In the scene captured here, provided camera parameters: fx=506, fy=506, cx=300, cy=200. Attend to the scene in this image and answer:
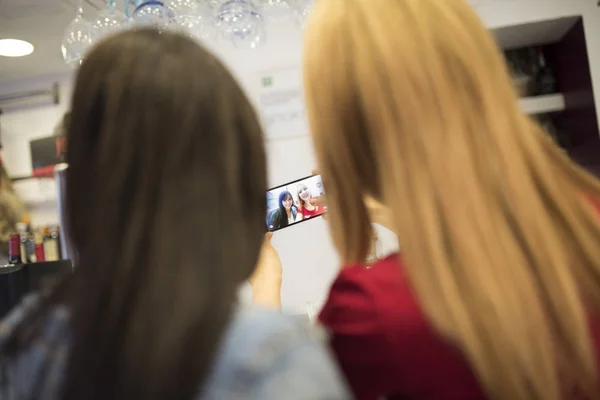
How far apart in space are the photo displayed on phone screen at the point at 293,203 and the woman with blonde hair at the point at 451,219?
0.49 m

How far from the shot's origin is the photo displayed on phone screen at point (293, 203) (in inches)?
39.1

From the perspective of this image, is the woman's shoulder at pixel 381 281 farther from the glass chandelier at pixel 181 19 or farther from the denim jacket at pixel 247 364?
the glass chandelier at pixel 181 19

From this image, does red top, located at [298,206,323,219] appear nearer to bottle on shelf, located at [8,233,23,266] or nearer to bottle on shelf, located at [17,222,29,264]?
bottle on shelf, located at [8,233,23,266]

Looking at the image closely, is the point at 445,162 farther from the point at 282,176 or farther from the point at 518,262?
the point at 282,176

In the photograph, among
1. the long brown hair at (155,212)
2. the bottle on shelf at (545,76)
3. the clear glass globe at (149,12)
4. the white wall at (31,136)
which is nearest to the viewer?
the long brown hair at (155,212)

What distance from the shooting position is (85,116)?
396 millimetres

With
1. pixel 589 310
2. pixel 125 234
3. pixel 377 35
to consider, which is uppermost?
pixel 377 35

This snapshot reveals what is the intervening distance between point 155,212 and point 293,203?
64 centimetres

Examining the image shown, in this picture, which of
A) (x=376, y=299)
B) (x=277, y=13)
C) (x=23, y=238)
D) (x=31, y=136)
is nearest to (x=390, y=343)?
(x=376, y=299)

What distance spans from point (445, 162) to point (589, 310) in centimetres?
18

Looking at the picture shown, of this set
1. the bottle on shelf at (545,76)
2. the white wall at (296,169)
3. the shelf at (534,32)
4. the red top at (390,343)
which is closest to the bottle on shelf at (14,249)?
the white wall at (296,169)

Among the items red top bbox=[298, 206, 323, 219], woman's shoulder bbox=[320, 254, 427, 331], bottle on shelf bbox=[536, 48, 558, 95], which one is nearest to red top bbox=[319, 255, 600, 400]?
woman's shoulder bbox=[320, 254, 427, 331]

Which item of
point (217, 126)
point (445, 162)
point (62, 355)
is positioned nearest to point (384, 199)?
point (445, 162)

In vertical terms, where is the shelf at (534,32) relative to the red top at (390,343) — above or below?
above
